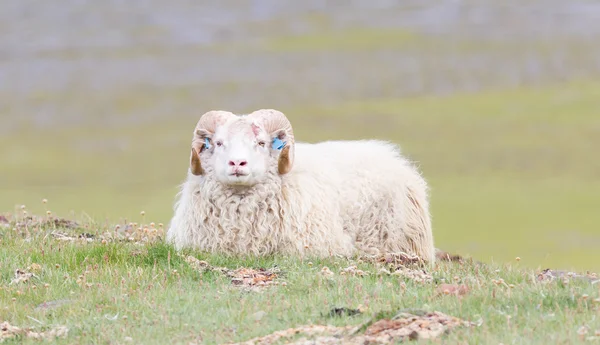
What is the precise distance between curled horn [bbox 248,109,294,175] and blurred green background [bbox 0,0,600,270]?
1820 cm

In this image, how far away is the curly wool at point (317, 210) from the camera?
495 inches

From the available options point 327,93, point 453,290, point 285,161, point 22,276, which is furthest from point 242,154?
point 327,93

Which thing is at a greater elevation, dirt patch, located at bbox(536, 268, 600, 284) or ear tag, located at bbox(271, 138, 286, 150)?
ear tag, located at bbox(271, 138, 286, 150)

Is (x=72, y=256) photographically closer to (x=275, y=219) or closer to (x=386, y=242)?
(x=275, y=219)

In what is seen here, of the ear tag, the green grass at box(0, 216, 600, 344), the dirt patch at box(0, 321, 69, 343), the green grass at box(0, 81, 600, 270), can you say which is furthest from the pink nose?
the green grass at box(0, 81, 600, 270)

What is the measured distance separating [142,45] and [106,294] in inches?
3000

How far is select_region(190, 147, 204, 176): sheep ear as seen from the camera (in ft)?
41.8

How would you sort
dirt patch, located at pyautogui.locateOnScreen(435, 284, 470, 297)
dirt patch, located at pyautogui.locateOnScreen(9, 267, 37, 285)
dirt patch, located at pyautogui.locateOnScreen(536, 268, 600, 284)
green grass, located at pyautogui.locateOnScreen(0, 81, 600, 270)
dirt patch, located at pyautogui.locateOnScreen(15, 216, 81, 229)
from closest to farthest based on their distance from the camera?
dirt patch, located at pyautogui.locateOnScreen(435, 284, 470, 297), dirt patch, located at pyautogui.locateOnScreen(536, 268, 600, 284), dirt patch, located at pyautogui.locateOnScreen(9, 267, 37, 285), dirt patch, located at pyautogui.locateOnScreen(15, 216, 81, 229), green grass, located at pyautogui.locateOnScreen(0, 81, 600, 270)

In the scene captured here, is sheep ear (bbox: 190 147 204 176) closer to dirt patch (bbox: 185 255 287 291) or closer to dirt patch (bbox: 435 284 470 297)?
dirt patch (bbox: 185 255 287 291)

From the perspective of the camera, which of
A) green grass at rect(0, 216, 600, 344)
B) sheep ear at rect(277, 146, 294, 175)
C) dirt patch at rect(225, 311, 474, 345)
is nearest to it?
dirt patch at rect(225, 311, 474, 345)

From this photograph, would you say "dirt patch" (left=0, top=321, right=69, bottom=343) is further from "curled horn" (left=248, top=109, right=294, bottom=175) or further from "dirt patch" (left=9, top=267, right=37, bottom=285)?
"curled horn" (left=248, top=109, right=294, bottom=175)

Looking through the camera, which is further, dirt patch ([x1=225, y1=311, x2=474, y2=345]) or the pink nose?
the pink nose

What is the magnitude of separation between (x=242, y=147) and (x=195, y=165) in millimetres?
678

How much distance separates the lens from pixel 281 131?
513 inches
